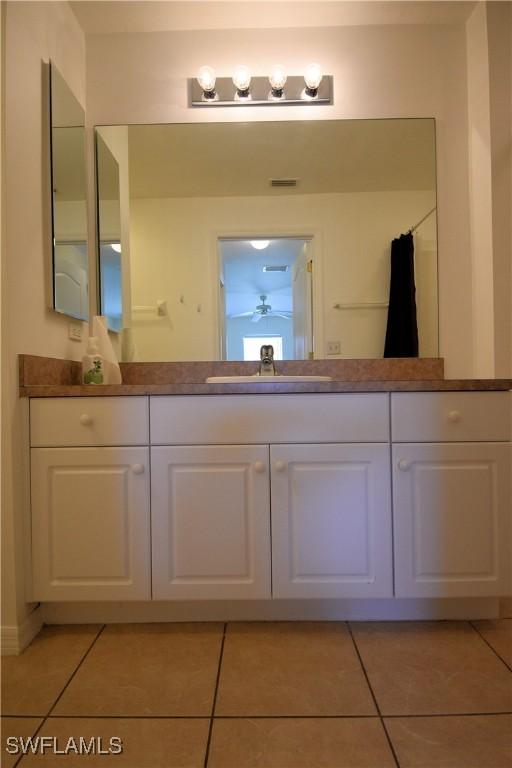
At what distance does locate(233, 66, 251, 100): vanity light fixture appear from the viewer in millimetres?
1668

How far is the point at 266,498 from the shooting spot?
129 cm

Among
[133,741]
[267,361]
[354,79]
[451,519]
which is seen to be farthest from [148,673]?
[354,79]

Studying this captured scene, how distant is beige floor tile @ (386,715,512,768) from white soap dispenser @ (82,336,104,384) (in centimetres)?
135

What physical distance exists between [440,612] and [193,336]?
1387mm

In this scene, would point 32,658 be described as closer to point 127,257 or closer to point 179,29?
point 127,257

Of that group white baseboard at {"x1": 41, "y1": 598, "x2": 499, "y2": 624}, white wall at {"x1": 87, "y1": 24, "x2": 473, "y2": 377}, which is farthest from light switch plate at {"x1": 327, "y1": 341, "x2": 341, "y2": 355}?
white baseboard at {"x1": 41, "y1": 598, "x2": 499, "y2": 624}

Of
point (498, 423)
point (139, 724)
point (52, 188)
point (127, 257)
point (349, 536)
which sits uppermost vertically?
point (52, 188)

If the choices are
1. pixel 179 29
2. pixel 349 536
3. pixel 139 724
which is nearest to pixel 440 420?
pixel 349 536

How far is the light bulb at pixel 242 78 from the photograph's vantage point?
167cm

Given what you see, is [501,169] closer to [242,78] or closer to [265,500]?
[242,78]

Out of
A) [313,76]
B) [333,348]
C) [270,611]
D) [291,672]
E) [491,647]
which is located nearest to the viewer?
[291,672]

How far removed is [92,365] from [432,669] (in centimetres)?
146

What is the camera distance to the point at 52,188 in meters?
1.45

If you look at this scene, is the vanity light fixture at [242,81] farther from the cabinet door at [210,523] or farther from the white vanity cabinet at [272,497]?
the cabinet door at [210,523]
